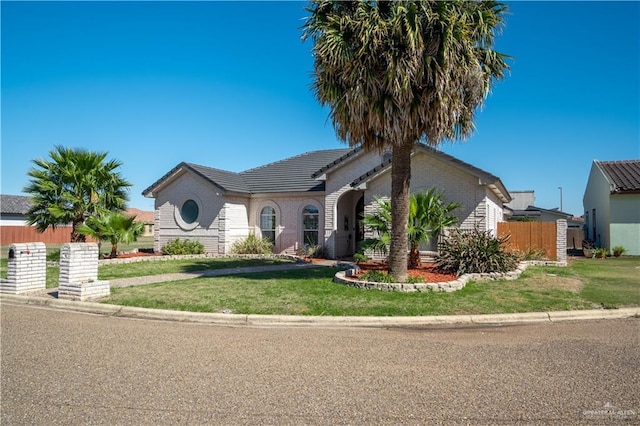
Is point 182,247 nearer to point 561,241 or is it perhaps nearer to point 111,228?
point 111,228

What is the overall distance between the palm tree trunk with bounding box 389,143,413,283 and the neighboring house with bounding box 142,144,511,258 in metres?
6.47

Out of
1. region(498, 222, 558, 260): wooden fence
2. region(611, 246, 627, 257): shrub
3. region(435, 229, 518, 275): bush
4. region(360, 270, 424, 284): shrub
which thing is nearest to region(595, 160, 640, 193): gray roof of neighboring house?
region(611, 246, 627, 257): shrub

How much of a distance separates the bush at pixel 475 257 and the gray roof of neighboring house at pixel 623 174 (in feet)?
43.9

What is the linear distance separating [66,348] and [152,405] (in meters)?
2.90

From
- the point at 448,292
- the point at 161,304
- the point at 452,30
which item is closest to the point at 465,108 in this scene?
the point at 452,30

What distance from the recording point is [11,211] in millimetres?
48688

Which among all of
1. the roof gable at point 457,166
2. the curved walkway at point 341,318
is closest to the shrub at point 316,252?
the roof gable at point 457,166

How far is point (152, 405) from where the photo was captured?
4.50 meters

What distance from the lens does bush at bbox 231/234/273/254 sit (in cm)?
2323

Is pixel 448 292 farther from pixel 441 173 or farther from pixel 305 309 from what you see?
pixel 441 173

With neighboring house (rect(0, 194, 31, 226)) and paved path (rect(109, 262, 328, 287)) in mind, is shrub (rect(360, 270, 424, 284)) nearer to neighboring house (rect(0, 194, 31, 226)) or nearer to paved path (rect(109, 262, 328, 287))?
paved path (rect(109, 262, 328, 287))

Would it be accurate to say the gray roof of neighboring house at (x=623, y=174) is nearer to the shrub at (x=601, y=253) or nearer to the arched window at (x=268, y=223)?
the shrub at (x=601, y=253)

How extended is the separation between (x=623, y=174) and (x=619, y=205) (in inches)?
112

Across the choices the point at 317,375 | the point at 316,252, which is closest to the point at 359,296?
the point at 317,375
